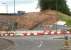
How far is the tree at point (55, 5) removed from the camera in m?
15.9

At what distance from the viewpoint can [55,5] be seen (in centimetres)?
A: 1667

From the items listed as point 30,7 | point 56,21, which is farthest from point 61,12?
point 30,7

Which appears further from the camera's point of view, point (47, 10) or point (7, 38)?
point (47, 10)

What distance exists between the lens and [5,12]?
15.9m

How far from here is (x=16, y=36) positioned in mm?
16156

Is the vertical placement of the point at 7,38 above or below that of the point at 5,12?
below

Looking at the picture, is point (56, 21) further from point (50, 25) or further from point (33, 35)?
point (33, 35)

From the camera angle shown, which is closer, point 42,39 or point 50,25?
point 42,39

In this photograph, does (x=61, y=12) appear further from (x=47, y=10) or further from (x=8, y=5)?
(x=8, y=5)

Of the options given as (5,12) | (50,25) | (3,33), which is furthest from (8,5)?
(50,25)

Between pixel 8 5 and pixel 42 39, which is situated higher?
pixel 8 5

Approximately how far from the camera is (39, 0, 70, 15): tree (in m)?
15.9

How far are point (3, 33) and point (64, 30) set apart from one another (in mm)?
3480

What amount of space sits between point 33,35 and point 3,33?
5.66 ft
